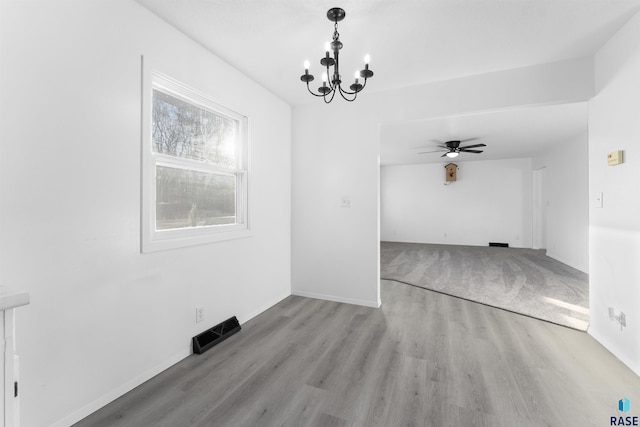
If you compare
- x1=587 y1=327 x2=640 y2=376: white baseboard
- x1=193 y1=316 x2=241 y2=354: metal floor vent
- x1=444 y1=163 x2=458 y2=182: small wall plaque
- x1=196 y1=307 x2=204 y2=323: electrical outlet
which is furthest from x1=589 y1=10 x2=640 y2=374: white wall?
x1=444 y1=163 x2=458 y2=182: small wall plaque

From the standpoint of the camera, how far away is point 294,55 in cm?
248

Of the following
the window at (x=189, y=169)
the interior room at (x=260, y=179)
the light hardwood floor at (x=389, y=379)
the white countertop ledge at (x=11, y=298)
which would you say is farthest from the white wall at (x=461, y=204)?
the white countertop ledge at (x=11, y=298)

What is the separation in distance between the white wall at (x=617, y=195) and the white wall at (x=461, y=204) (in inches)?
233

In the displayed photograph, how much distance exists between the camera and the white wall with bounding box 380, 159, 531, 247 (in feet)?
25.4

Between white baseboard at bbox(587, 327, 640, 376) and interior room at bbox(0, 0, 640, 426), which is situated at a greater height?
Answer: interior room at bbox(0, 0, 640, 426)

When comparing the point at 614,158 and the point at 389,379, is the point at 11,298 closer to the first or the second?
the point at 389,379

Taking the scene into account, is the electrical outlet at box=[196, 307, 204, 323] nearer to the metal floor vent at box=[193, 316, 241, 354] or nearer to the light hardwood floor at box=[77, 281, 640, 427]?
the metal floor vent at box=[193, 316, 241, 354]

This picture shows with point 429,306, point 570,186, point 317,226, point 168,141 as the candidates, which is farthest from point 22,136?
point 570,186

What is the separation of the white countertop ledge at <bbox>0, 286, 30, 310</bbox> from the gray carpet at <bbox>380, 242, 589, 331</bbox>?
3.87 m

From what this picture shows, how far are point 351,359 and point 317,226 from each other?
1.73m

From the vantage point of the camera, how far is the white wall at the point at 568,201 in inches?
195

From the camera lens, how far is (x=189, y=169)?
90.7 inches

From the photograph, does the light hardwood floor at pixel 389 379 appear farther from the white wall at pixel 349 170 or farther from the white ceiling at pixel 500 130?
the white ceiling at pixel 500 130

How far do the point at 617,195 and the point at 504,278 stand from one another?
2.68 metres
